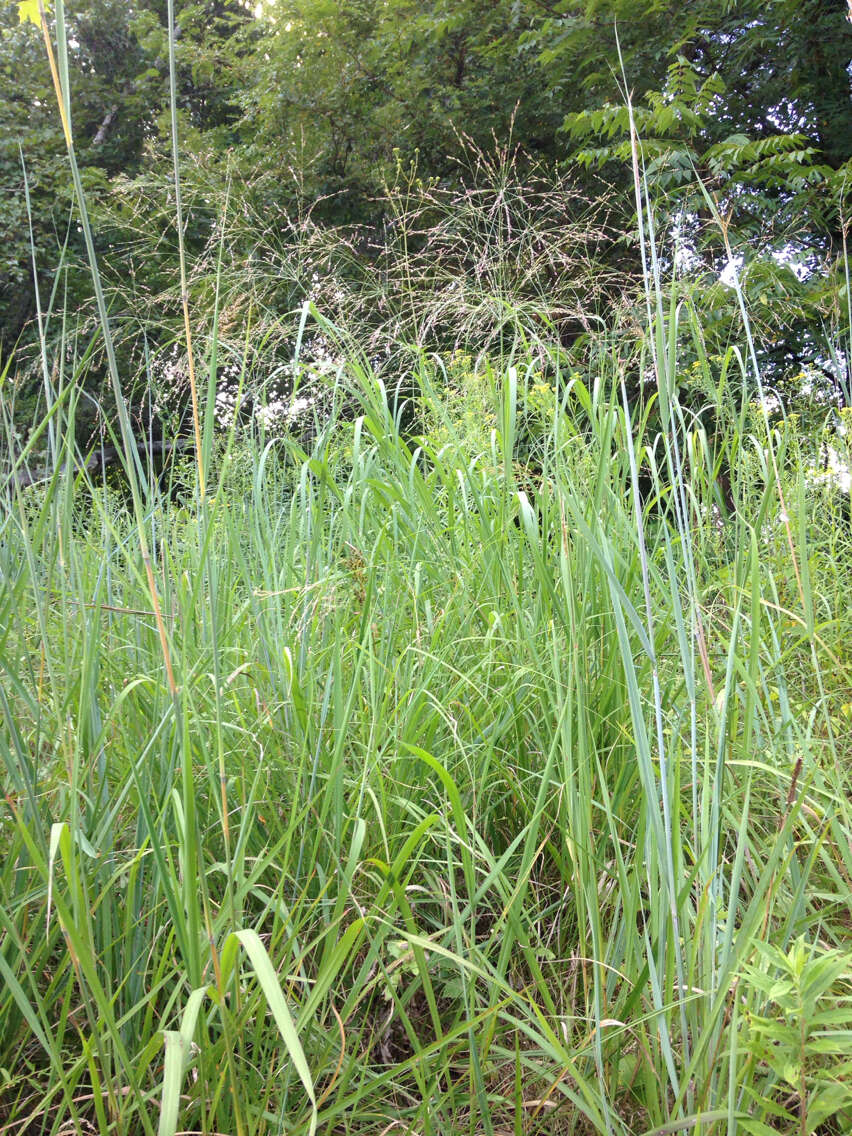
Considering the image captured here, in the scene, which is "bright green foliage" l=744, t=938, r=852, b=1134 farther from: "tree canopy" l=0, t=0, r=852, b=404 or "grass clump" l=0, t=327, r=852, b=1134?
"tree canopy" l=0, t=0, r=852, b=404

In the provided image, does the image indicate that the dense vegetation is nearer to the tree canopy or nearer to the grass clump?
the grass clump

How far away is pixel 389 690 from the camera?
105cm

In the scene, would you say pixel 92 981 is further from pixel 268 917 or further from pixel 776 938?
pixel 776 938

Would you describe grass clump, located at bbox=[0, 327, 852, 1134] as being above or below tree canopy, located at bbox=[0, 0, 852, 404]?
below

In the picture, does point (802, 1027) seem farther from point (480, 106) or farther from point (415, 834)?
point (480, 106)

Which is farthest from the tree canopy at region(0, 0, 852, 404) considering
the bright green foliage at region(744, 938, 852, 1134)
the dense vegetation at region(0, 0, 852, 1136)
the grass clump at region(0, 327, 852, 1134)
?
the bright green foliage at region(744, 938, 852, 1134)

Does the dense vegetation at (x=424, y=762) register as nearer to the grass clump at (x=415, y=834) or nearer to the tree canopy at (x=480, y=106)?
the grass clump at (x=415, y=834)

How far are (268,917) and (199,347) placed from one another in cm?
127

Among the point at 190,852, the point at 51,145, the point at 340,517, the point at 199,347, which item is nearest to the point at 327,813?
the point at 190,852

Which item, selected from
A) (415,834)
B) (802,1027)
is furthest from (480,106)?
(802,1027)

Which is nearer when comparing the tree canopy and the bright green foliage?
the bright green foliage

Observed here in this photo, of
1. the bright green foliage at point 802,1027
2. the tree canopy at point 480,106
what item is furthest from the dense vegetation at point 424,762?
the tree canopy at point 480,106

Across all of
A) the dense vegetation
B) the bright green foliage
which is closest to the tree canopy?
the dense vegetation

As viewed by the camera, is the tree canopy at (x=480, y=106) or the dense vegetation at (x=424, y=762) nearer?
the dense vegetation at (x=424, y=762)
